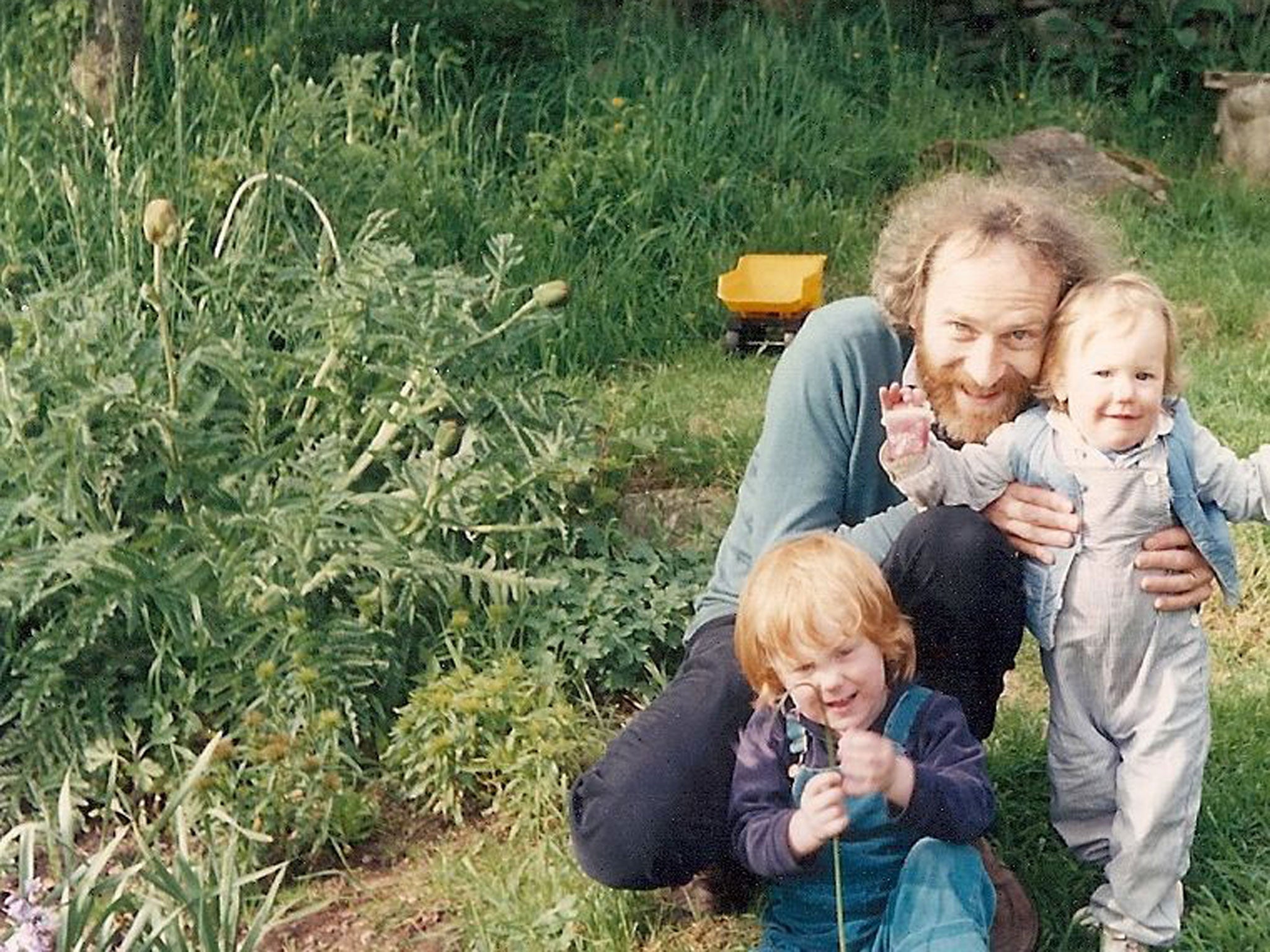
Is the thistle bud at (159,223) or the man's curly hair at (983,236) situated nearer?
the man's curly hair at (983,236)

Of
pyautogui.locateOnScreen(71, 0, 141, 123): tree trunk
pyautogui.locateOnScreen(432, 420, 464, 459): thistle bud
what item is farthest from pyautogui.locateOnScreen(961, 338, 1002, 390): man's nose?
pyautogui.locateOnScreen(71, 0, 141, 123): tree trunk

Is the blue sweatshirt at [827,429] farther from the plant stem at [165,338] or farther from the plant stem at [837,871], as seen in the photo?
the plant stem at [165,338]

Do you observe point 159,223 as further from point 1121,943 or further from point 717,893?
point 1121,943

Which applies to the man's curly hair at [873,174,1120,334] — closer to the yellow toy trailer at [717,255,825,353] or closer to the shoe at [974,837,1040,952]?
the shoe at [974,837,1040,952]

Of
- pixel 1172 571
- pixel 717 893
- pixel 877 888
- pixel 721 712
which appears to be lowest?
pixel 717 893

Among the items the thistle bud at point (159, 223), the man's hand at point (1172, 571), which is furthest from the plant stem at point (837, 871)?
the thistle bud at point (159, 223)

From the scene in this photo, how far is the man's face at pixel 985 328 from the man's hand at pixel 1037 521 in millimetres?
145

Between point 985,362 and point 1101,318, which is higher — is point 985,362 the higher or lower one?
the lower one

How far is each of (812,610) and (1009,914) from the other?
0.63m

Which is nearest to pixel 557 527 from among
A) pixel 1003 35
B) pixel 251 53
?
pixel 251 53

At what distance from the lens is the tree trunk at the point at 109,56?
199 inches

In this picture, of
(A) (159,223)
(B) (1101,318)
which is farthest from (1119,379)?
(A) (159,223)

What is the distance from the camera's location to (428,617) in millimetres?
3510

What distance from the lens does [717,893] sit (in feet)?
Result: 9.59
